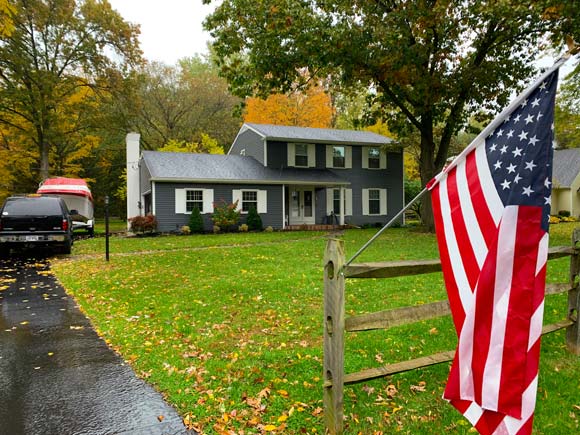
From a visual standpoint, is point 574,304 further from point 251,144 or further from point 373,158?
point 251,144

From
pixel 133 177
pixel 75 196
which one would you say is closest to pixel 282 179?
pixel 133 177

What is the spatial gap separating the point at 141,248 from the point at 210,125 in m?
23.0

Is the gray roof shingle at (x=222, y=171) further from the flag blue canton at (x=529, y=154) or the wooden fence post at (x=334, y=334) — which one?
the flag blue canton at (x=529, y=154)

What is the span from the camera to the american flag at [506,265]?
1960 mm

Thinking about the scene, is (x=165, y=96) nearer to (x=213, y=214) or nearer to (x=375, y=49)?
(x=213, y=214)

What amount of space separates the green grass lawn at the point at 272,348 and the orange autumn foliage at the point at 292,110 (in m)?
26.4

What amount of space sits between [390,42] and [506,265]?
43.9 feet

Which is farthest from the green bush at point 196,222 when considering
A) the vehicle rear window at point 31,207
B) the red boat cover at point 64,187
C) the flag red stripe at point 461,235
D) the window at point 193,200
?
the flag red stripe at point 461,235

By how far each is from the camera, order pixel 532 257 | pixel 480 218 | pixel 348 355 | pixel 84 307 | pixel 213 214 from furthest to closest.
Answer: pixel 213 214 < pixel 84 307 < pixel 348 355 < pixel 480 218 < pixel 532 257

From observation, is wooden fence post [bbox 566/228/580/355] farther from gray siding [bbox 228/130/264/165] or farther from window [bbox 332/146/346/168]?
window [bbox 332/146/346/168]

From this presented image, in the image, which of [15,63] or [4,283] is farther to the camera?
[15,63]

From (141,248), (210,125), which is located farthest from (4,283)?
(210,125)

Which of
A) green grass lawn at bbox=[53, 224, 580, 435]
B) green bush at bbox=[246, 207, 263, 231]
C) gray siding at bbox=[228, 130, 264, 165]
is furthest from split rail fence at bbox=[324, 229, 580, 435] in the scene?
gray siding at bbox=[228, 130, 264, 165]

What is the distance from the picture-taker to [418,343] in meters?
4.49
